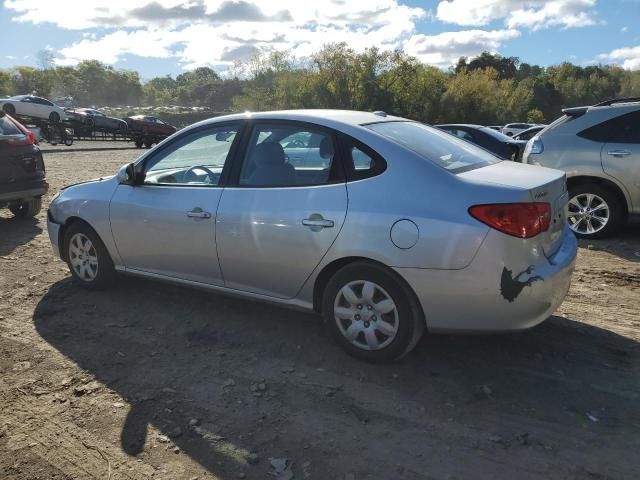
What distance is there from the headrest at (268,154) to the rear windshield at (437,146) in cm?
68

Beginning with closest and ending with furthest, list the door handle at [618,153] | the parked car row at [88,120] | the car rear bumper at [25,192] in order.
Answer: the door handle at [618,153]
the car rear bumper at [25,192]
the parked car row at [88,120]

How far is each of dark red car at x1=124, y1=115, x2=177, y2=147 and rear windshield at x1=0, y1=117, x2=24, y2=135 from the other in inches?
920

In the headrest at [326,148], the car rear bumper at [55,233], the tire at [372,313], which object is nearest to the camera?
the tire at [372,313]

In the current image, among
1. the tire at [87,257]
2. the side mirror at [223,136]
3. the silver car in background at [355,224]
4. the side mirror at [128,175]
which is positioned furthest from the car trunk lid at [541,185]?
the tire at [87,257]

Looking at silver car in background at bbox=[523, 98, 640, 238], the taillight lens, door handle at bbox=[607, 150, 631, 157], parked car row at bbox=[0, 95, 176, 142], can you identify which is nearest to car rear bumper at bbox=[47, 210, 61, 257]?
the taillight lens

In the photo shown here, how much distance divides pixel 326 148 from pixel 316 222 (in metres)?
0.54

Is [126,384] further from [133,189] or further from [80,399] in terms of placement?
[133,189]

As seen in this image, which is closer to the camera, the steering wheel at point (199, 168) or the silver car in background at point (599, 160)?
the steering wheel at point (199, 168)

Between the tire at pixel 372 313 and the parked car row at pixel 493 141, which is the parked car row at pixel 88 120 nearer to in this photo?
the parked car row at pixel 493 141

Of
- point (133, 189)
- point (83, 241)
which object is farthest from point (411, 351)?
point (83, 241)

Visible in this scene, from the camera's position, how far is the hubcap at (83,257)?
196 inches

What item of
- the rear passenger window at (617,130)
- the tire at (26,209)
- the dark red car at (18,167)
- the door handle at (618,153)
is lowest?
the tire at (26,209)

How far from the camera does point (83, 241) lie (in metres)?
5.03

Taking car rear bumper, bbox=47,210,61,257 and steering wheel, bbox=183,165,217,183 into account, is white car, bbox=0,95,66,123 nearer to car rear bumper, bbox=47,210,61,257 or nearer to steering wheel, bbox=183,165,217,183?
car rear bumper, bbox=47,210,61,257
